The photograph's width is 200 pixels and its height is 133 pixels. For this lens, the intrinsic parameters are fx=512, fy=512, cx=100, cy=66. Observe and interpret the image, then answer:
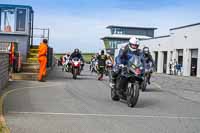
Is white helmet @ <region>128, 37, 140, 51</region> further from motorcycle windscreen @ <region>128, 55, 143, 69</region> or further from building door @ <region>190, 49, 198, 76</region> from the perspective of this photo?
building door @ <region>190, 49, 198, 76</region>

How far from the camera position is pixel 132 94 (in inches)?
526

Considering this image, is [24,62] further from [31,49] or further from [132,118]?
[132,118]

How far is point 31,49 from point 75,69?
376 cm

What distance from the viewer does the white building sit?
58591mm

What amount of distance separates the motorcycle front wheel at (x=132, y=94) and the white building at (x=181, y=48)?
42527 mm

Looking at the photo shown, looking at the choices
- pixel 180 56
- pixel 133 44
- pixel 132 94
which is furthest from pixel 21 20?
pixel 180 56

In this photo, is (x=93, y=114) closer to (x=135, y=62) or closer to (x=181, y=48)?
(x=135, y=62)

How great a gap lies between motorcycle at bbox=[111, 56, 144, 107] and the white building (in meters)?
42.0

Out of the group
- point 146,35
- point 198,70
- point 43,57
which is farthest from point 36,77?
point 146,35

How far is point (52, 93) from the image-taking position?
1667 cm

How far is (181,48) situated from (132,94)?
50.9 meters

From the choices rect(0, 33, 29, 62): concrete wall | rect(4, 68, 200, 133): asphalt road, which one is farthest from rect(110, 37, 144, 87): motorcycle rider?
rect(0, 33, 29, 62): concrete wall

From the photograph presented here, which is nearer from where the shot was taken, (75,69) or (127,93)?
(127,93)

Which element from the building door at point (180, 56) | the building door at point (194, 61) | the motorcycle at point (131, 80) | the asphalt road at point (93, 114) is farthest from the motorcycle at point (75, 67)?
the building door at point (180, 56)
